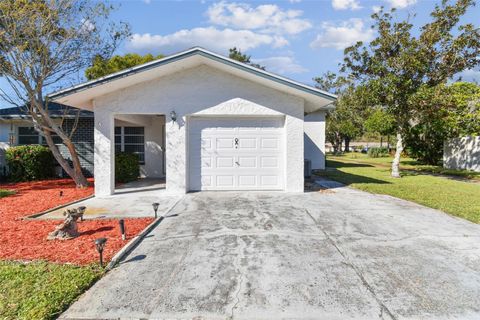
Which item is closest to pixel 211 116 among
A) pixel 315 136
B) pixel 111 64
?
pixel 111 64

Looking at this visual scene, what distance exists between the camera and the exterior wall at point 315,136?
17.4 m

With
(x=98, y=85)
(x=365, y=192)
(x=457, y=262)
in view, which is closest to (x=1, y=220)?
(x=98, y=85)

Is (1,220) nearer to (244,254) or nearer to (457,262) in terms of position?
(244,254)

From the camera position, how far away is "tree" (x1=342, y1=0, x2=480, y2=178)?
44.4ft

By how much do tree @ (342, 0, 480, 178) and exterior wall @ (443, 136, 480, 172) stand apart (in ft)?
20.6

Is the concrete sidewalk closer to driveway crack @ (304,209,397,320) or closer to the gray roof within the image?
the gray roof

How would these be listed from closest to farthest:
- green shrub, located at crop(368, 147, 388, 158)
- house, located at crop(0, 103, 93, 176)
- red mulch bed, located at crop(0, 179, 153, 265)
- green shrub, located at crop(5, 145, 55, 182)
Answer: red mulch bed, located at crop(0, 179, 153, 265) → green shrub, located at crop(5, 145, 55, 182) → house, located at crop(0, 103, 93, 176) → green shrub, located at crop(368, 147, 388, 158)

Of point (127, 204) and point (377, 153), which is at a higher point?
point (377, 153)

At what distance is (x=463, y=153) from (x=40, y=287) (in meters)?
23.3

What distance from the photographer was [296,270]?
152 inches

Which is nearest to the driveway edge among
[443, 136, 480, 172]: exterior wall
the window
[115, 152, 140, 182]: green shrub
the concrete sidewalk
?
the concrete sidewalk

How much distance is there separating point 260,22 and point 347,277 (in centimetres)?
1499

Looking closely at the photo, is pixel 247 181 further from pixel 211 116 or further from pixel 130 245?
pixel 130 245

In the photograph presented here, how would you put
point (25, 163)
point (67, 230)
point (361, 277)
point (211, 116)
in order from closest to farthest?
Answer: point (361, 277) < point (67, 230) < point (211, 116) < point (25, 163)
